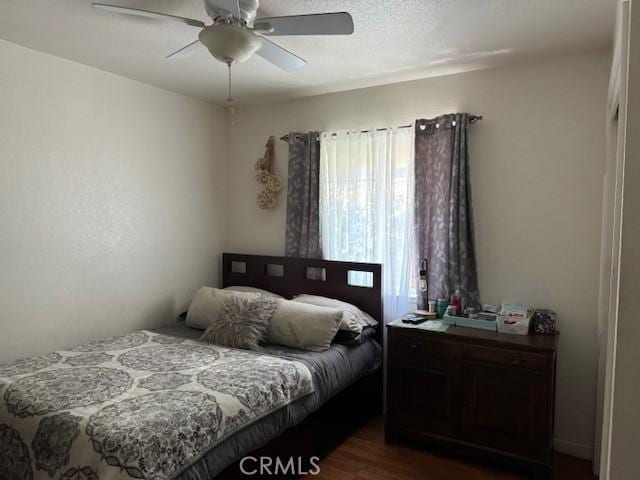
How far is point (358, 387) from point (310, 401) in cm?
65

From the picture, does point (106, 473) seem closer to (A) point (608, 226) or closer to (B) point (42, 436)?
(B) point (42, 436)

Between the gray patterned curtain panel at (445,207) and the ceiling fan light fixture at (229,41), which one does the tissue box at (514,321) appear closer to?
the gray patterned curtain panel at (445,207)

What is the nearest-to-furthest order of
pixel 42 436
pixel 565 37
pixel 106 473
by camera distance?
pixel 106 473 → pixel 42 436 → pixel 565 37

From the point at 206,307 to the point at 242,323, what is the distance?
49cm

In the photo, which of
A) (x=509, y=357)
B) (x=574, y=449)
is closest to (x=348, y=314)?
(x=509, y=357)

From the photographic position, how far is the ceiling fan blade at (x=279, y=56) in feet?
7.16

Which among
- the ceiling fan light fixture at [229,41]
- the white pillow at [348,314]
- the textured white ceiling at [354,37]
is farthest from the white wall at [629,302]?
the white pillow at [348,314]

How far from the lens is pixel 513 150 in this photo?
2957mm

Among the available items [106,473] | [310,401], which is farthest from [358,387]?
[106,473]

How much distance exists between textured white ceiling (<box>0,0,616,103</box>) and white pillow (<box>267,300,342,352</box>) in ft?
5.45

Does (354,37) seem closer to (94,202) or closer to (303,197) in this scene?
(303,197)

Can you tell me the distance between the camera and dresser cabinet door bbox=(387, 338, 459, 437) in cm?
276

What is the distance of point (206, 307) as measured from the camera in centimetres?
334

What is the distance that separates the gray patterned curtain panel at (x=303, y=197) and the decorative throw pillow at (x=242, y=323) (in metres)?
0.72
